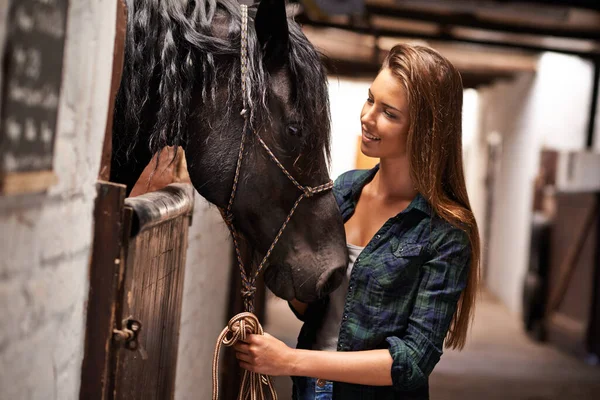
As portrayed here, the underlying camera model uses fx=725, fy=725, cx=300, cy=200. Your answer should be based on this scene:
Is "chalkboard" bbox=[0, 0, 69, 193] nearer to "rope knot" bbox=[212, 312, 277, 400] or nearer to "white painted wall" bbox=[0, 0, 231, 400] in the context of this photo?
"white painted wall" bbox=[0, 0, 231, 400]

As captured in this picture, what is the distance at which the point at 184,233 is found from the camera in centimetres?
191

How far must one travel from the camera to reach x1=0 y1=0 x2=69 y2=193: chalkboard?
854 mm

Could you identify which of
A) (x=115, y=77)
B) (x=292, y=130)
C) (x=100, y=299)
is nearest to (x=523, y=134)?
(x=292, y=130)

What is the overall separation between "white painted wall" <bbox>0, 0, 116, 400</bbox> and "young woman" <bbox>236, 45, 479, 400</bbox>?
1.95ft

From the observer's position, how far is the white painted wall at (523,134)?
7.21 metres

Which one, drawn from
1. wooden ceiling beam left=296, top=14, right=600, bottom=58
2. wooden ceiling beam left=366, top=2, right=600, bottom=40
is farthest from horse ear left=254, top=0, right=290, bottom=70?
wooden ceiling beam left=296, top=14, right=600, bottom=58

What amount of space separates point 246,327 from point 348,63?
21.8 feet

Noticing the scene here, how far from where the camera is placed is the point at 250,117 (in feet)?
5.09

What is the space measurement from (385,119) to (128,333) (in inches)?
29.8

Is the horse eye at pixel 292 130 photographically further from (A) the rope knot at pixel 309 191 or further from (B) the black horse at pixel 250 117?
(A) the rope knot at pixel 309 191

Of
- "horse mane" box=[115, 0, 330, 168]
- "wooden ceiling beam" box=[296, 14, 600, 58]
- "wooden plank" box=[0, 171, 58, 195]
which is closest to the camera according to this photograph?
"wooden plank" box=[0, 171, 58, 195]

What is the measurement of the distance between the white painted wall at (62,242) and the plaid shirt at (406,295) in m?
0.67

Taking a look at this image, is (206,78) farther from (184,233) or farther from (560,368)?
(560,368)

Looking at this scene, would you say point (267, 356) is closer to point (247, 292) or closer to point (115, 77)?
point (247, 292)
